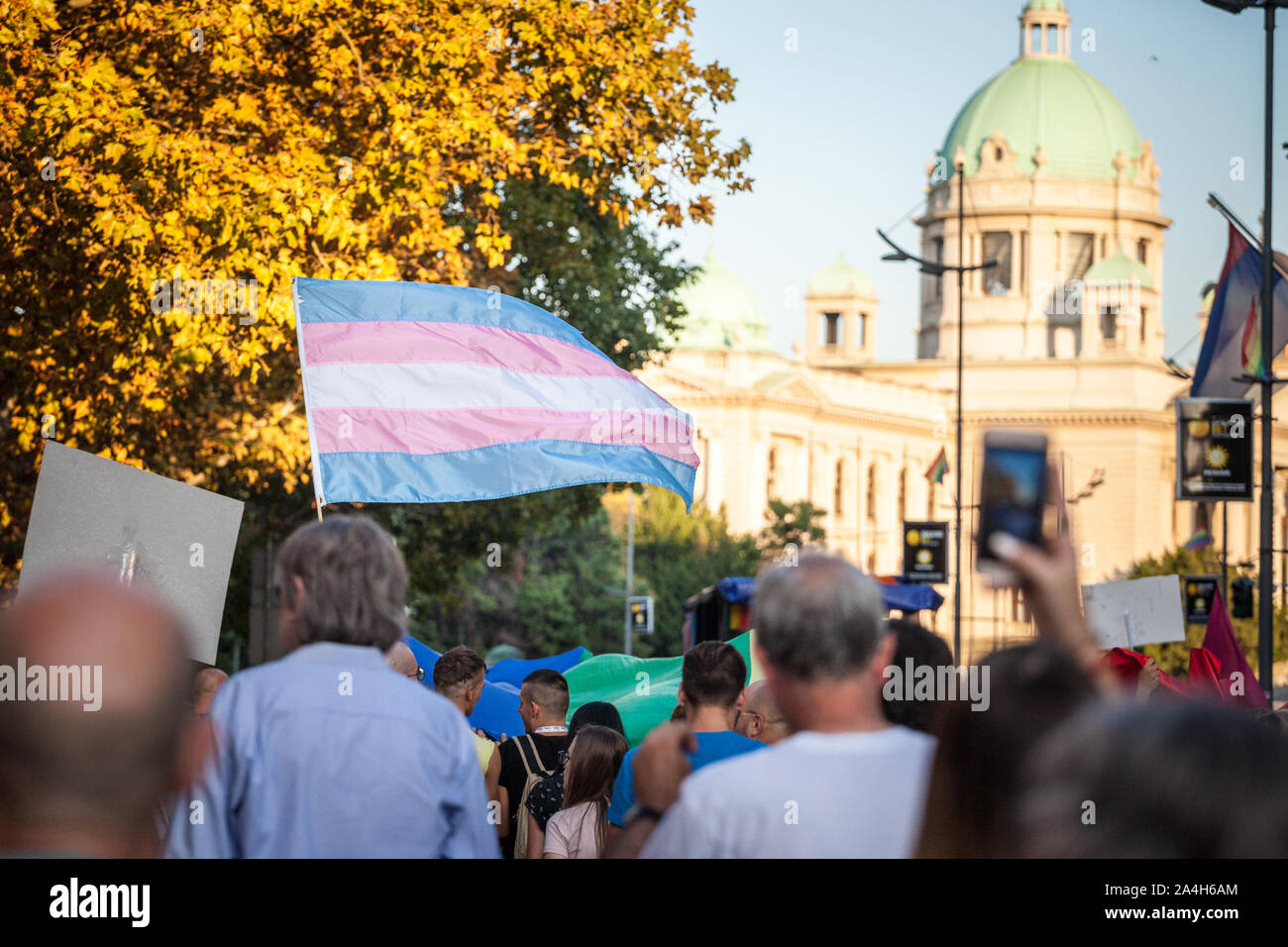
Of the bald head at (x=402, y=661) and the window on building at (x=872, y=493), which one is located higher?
the window on building at (x=872, y=493)

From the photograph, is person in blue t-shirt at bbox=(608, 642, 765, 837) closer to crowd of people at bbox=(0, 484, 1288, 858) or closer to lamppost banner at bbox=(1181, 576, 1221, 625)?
crowd of people at bbox=(0, 484, 1288, 858)

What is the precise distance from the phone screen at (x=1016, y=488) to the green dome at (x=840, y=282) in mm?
108064

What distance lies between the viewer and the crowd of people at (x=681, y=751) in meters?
2.45

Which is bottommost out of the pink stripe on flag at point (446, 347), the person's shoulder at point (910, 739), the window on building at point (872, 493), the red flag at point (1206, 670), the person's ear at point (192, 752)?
the red flag at point (1206, 670)

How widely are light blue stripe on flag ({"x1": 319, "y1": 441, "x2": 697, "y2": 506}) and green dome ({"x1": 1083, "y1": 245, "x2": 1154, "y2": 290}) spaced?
4019 inches

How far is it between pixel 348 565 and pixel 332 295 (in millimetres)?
4743

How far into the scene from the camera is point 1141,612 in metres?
12.5

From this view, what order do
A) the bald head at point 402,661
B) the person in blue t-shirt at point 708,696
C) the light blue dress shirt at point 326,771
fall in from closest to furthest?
the light blue dress shirt at point 326,771
the person in blue t-shirt at point 708,696
the bald head at point 402,661

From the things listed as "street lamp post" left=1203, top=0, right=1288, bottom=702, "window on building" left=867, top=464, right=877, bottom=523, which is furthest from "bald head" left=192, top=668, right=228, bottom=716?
"window on building" left=867, top=464, right=877, bottom=523

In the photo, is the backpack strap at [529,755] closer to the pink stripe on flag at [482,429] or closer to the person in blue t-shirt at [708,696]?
the pink stripe on flag at [482,429]

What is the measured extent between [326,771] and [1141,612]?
9418mm

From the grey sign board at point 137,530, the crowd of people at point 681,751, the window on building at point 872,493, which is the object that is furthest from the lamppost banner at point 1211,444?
the window on building at point 872,493

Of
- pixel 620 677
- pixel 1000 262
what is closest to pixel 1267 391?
pixel 620 677

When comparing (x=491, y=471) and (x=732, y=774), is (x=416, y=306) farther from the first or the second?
(x=732, y=774)
